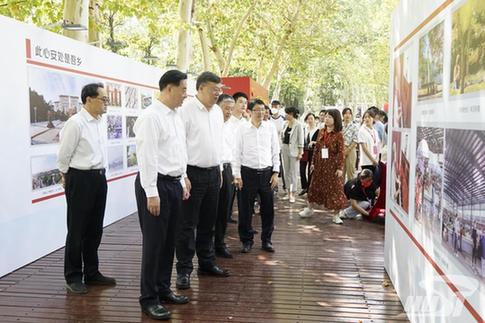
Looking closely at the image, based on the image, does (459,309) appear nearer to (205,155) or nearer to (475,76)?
→ (475,76)

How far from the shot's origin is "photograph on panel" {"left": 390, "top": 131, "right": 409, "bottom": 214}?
371 cm

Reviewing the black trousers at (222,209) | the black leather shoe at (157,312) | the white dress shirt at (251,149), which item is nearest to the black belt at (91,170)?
the black leather shoe at (157,312)

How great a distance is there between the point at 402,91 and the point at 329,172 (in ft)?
9.53

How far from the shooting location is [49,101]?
17.3ft

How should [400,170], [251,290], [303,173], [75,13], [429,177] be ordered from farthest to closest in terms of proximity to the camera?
[303,173] < [75,13] < [251,290] < [400,170] < [429,177]

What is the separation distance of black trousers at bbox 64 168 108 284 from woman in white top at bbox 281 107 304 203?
4887 millimetres

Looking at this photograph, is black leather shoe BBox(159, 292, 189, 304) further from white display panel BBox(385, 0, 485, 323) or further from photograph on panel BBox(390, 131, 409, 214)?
photograph on panel BBox(390, 131, 409, 214)

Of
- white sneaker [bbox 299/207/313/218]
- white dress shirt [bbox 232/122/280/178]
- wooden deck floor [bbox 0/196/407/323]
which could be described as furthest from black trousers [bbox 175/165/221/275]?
white sneaker [bbox 299/207/313/218]

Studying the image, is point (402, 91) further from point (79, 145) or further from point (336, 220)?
point (336, 220)

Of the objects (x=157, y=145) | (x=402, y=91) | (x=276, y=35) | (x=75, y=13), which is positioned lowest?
(x=157, y=145)

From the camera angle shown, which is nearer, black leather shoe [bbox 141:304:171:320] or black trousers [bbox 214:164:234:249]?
black leather shoe [bbox 141:304:171:320]

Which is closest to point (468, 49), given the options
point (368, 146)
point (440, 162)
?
point (440, 162)

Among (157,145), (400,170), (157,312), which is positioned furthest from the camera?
(400,170)

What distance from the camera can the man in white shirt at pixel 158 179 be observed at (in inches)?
132
